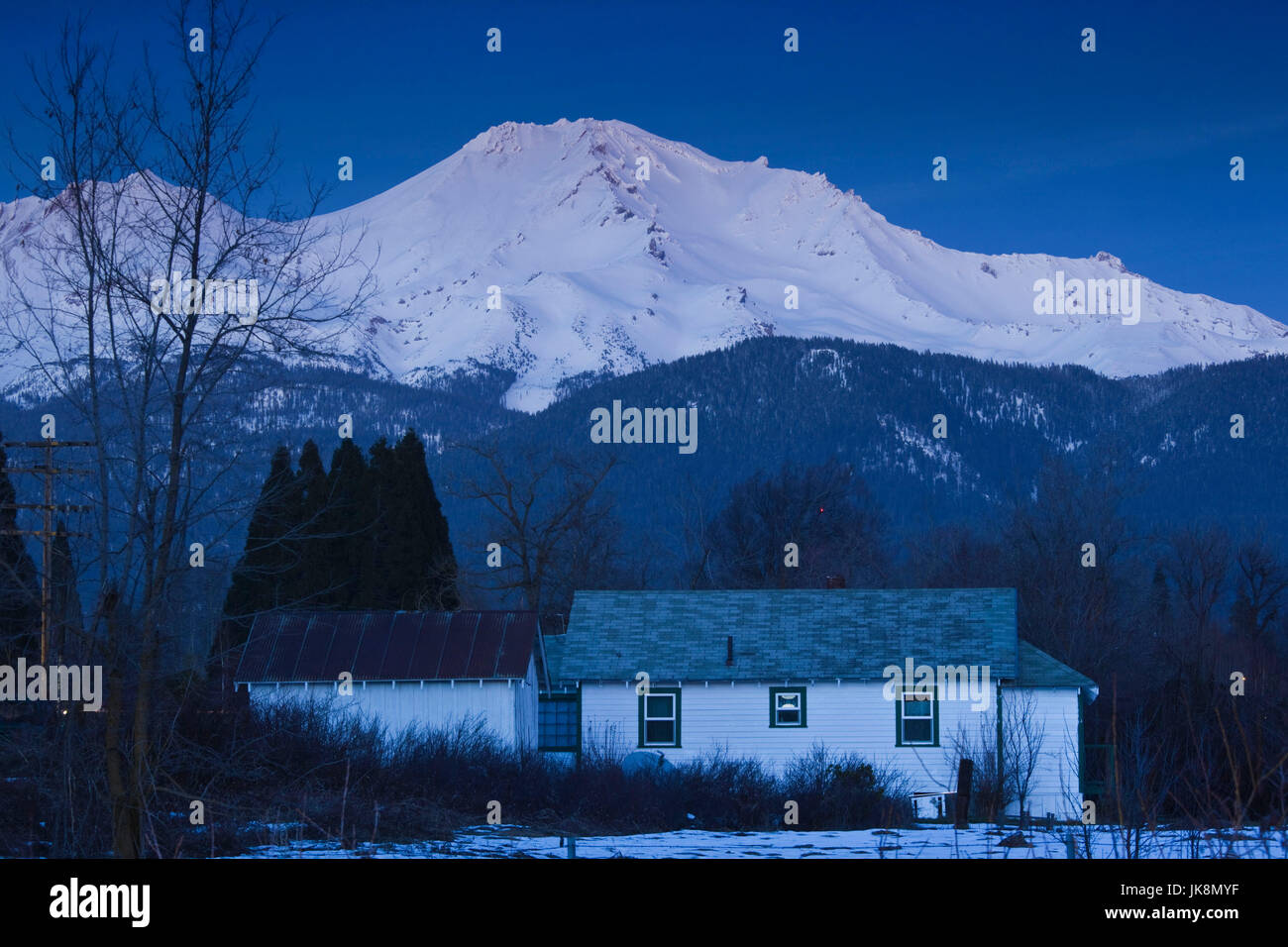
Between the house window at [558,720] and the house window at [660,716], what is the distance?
5.36 feet

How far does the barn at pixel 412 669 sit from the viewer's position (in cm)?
3027

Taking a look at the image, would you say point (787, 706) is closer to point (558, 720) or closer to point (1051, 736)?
point (558, 720)

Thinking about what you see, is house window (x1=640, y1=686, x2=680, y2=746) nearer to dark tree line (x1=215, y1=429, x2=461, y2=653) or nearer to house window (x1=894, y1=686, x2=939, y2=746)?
house window (x1=894, y1=686, x2=939, y2=746)

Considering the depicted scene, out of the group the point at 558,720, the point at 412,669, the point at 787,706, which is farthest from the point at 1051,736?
the point at 412,669

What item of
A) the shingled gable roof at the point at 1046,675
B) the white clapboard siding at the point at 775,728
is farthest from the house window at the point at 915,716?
the shingled gable roof at the point at 1046,675

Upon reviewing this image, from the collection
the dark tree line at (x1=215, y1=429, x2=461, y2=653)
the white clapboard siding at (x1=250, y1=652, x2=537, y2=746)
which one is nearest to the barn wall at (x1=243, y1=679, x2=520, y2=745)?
the white clapboard siding at (x1=250, y1=652, x2=537, y2=746)

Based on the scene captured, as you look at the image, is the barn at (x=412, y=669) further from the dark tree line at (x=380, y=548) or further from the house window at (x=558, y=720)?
the dark tree line at (x=380, y=548)

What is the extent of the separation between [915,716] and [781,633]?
3757 millimetres

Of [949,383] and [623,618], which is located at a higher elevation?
[949,383]

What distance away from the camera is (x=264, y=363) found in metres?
12.4

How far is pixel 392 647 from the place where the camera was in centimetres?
3120

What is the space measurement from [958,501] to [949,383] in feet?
109
